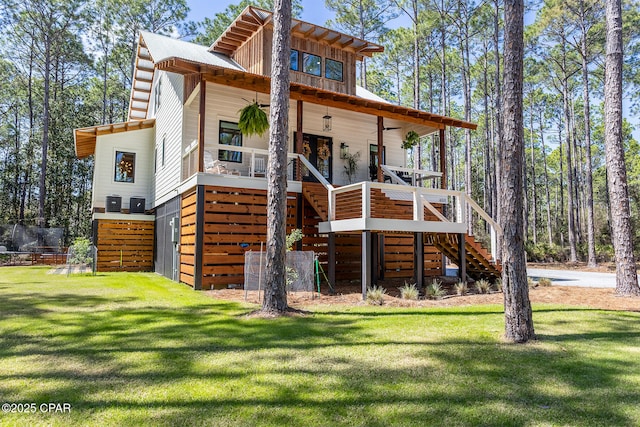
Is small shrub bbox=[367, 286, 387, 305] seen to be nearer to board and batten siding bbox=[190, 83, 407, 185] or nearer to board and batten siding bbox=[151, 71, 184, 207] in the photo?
board and batten siding bbox=[190, 83, 407, 185]

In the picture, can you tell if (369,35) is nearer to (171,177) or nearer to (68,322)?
(171,177)

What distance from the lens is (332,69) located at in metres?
15.2

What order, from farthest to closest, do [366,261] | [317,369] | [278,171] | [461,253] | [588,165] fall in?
[588,165]
[461,253]
[366,261]
[278,171]
[317,369]

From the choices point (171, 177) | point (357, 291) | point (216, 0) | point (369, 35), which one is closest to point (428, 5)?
point (369, 35)

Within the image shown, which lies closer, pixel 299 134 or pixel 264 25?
pixel 299 134

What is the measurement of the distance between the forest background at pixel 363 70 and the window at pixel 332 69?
25.8 ft

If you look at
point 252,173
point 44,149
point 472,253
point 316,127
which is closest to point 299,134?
point 252,173

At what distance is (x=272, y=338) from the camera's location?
501 cm

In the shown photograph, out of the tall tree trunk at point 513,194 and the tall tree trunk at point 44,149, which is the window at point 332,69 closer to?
the tall tree trunk at point 513,194

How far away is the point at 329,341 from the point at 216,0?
25034 millimetres

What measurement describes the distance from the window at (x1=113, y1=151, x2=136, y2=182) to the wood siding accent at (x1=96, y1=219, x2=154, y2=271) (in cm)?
179

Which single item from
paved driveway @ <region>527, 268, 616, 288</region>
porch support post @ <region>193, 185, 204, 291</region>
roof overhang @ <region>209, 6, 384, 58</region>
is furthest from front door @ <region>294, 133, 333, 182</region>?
paved driveway @ <region>527, 268, 616, 288</region>

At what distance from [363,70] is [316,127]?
1263 centimetres

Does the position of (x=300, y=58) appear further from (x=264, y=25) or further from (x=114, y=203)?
(x=114, y=203)
